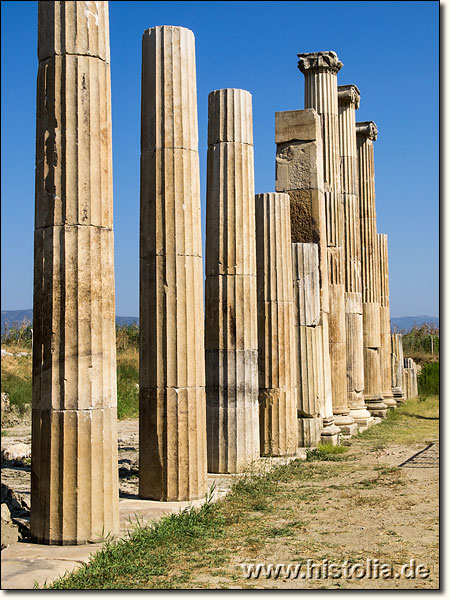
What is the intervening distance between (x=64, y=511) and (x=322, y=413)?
10255 millimetres

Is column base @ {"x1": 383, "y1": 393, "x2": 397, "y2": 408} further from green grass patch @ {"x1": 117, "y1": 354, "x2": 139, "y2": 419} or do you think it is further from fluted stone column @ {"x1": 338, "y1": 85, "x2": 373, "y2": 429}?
green grass patch @ {"x1": 117, "y1": 354, "x2": 139, "y2": 419}

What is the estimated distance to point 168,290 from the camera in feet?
38.2

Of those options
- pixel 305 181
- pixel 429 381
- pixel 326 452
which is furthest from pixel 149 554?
pixel 429 381

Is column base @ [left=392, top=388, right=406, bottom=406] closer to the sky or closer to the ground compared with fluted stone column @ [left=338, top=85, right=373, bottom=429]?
closer to the ground

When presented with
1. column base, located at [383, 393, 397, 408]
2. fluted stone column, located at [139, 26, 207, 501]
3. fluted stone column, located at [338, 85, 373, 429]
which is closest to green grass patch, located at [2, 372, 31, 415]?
fluted stone column, located at [338, 85, 373, 429]

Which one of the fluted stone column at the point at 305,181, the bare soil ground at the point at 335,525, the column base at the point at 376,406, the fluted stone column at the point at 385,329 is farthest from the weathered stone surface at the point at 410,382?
the bare soil ground at the point at 335,525

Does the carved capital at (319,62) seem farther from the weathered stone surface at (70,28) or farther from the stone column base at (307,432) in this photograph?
the weathered stone surface at (70,28)

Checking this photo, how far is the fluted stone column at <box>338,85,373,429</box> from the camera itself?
914 inches

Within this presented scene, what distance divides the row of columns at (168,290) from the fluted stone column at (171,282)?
0.8 inches

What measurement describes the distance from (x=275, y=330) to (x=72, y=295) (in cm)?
786

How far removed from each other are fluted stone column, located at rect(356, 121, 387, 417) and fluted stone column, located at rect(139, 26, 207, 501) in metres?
14.9

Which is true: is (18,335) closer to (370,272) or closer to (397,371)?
(370,272)

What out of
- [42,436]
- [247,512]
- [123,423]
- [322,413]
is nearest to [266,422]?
[322,413]

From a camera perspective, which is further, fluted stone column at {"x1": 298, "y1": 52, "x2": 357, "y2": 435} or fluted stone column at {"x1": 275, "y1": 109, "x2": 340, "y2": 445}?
fluted stone column at {"x1": 298, "y1": 52, "x2": 357, "y2": 435}
